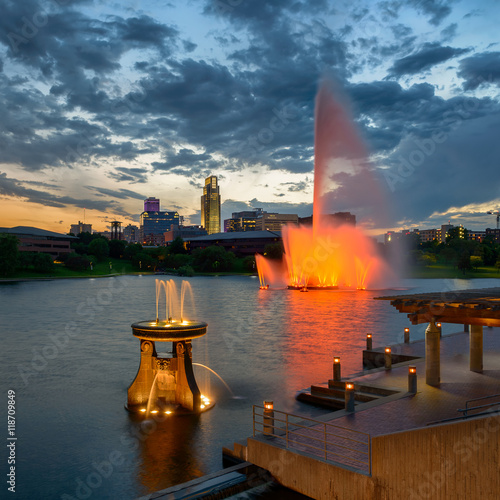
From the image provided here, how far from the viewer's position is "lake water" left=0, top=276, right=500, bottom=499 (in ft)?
44.4

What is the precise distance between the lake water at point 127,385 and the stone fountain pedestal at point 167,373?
2.35ft

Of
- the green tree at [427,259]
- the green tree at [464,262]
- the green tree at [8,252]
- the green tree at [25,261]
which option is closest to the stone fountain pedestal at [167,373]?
the green tree at [8,252]

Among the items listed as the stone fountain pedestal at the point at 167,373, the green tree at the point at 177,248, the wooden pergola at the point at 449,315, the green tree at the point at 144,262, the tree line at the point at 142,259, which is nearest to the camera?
the wooden pergola at the point at 449,315

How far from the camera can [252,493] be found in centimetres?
1096

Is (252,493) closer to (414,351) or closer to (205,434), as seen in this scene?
(205,434)

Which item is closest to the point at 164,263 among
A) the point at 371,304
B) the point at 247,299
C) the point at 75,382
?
the point at 247,299

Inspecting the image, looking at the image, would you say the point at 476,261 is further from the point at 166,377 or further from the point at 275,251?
the point at 166,377

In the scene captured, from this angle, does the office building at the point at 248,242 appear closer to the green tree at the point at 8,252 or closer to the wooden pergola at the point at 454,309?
the green tree at the point at 8,252

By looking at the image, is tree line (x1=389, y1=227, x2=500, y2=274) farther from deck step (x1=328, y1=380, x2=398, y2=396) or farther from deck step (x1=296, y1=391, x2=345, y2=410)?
deck step (x1=328, y1=380, x2=398, y2=396)

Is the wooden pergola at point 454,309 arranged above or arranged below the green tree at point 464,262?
below

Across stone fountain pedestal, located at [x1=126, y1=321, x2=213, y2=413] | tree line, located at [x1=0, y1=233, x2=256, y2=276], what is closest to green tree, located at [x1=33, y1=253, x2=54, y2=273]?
tree line, located at [x1=0, y1=233, x2=256, y2=276]

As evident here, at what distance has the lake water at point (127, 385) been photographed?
1354 centimetres

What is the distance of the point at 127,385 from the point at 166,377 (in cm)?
550

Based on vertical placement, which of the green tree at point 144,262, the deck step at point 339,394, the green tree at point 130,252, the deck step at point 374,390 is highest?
the green tree at point 130,252
